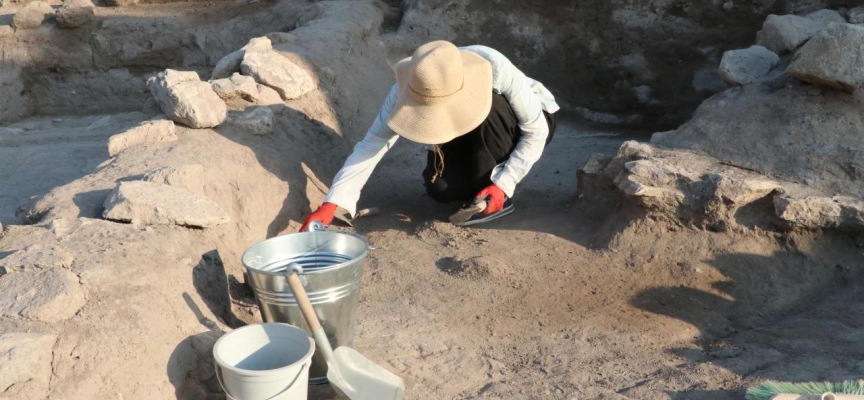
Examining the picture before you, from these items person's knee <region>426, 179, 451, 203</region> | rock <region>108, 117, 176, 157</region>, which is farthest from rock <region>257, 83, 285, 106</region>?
person's knee <region>426, 179, 451, 203</region>

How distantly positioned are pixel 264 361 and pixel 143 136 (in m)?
1.87

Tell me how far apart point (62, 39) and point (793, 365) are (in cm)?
621

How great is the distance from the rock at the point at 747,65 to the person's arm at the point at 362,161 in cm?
197

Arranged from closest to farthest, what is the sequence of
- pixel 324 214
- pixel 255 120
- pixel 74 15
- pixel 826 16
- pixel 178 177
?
pixel 178 177 → pixel 324 214 → pixel 255 120 → pixel 826 16 → pixel 74 15

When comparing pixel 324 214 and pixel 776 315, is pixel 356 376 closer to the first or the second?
pixel 324 214

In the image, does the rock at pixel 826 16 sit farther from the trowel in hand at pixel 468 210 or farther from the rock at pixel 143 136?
the rock at pixel 143 136

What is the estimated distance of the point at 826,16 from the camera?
524 cm

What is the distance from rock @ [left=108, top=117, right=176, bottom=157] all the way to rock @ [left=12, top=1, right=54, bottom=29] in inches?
135

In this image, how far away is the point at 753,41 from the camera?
18.9 feet

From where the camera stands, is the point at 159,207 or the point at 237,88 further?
the point at 237,88

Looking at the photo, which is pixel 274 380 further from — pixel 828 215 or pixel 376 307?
pixel 828 215

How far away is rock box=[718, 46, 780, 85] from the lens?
4625mm

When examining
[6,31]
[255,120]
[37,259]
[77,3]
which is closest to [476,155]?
[255,120]

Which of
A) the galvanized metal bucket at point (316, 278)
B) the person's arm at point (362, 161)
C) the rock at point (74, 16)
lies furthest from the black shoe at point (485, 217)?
the rock at point (74, 16)
